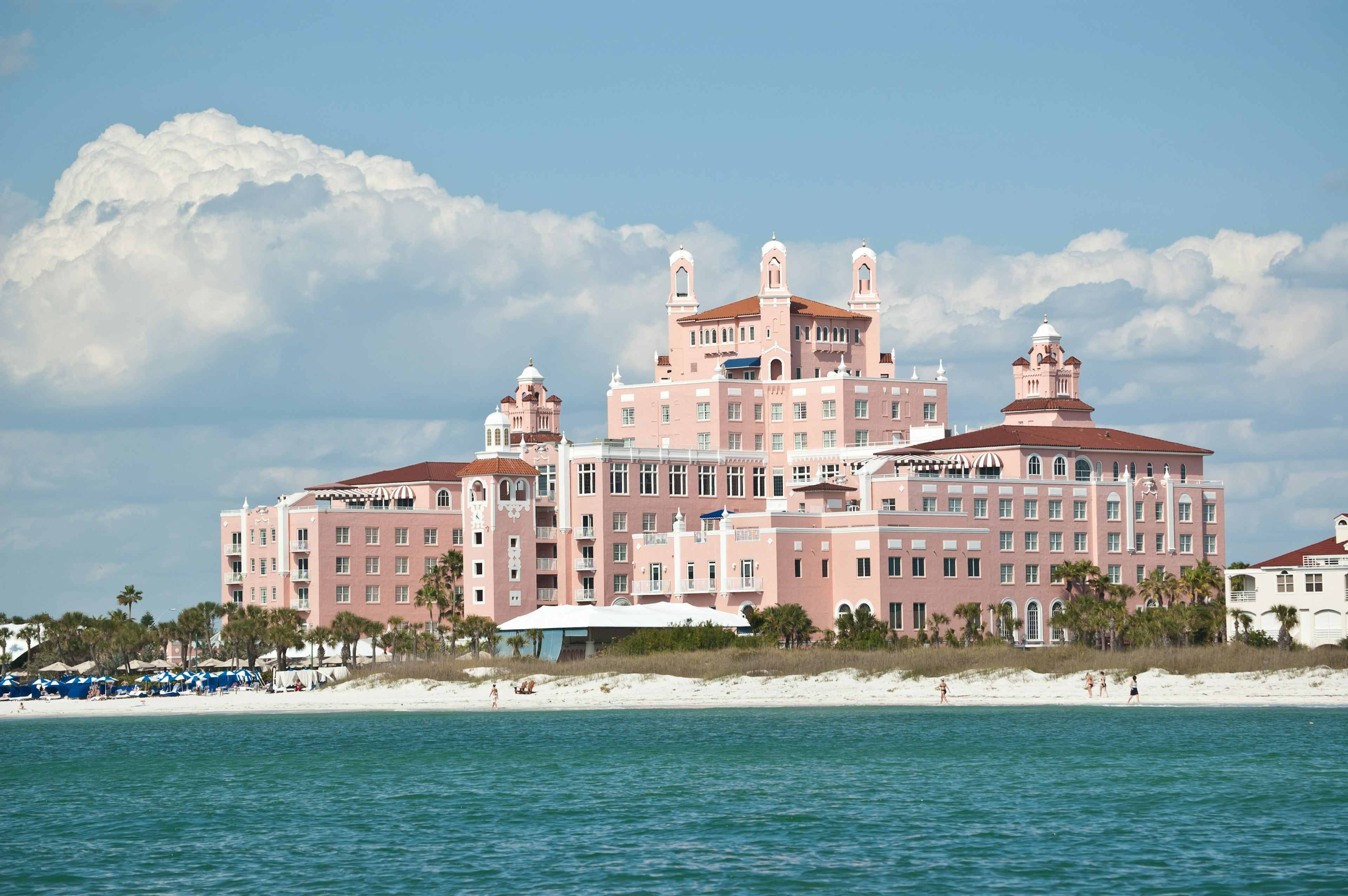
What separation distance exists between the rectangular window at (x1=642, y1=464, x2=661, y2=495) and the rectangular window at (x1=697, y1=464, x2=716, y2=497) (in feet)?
11.6

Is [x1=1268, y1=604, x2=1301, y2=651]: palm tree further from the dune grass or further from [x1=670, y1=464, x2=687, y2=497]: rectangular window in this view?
[x1=670, y1=464, x2=687, y2=497]: rectangular window

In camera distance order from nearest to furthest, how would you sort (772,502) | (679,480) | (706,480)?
(772,502), (679,480), (706,480)

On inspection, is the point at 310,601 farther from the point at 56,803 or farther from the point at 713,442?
the point at 56,803

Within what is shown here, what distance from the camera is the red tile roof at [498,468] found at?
138500 mm

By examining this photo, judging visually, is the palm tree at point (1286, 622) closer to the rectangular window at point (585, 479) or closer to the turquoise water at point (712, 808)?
the turquoise water at point (712, 808)

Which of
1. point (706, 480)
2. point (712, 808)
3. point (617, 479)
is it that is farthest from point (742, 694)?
point (712, 808)

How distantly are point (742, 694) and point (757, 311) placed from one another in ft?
159

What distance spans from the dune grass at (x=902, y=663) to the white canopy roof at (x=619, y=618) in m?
2.57

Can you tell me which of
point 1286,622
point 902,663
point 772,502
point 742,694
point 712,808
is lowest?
point 712,808

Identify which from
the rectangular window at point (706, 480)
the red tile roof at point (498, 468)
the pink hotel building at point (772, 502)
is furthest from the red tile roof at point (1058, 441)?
the red tile roof at point (498, 468)

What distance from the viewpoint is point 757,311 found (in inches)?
6033

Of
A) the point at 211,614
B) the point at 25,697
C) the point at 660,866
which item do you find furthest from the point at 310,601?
the point at 660,866

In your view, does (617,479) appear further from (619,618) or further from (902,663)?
(902,663)

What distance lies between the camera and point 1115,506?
137000mm
